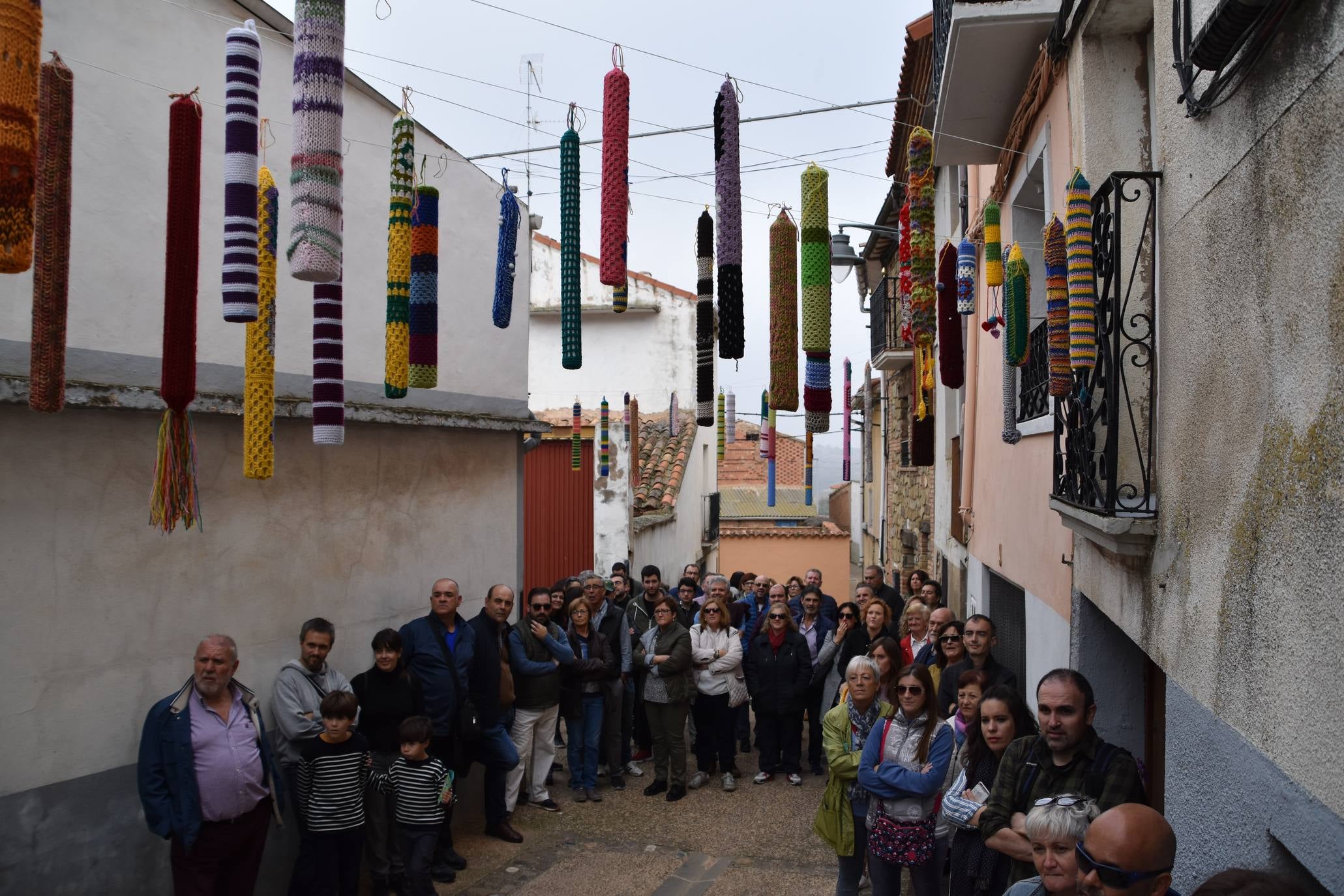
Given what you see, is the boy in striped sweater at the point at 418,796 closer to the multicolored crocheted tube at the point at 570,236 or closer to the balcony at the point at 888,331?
the multicolored crocheted tube at the point at 570,236

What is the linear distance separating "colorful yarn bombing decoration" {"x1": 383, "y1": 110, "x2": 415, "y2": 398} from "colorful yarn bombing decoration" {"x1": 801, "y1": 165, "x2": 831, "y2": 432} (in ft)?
6.23

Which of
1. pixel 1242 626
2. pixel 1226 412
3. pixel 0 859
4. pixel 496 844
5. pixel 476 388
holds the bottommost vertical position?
pixel 496 844

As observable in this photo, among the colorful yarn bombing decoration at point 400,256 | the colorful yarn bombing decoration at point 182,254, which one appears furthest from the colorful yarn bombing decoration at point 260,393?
the colorful yarn bombing decoration at point 182,254

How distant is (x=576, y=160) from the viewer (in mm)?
4938

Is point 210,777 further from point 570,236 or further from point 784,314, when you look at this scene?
point 784,314

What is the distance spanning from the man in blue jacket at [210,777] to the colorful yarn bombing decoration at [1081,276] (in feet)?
13.8

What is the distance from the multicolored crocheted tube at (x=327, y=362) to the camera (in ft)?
15.6

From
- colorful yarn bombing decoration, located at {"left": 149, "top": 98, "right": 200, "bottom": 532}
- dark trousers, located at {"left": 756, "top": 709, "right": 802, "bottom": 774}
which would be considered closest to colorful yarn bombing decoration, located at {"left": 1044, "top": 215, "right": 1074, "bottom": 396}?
colorful yarn bombing decoration, located at {"left": 149, "top": 98, "right": 200, "bottom": 532}

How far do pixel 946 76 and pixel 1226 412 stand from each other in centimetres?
395

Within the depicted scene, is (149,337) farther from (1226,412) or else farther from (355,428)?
(1226,412)

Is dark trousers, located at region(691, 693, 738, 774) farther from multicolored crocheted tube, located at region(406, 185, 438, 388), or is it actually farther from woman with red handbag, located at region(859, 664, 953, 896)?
multicolored crocheted tube, located at region(406, 185, 438, 388)

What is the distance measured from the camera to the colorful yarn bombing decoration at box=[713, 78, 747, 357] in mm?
4902

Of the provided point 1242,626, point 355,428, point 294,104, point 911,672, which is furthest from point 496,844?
point 1242,626

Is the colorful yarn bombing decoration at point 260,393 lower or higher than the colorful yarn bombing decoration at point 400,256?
lower
